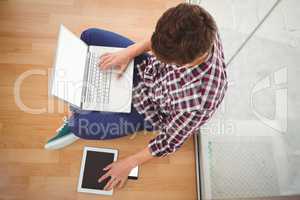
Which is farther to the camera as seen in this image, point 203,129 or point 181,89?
point 203,129

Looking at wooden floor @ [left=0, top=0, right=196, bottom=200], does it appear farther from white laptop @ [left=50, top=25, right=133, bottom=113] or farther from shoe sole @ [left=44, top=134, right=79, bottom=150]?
white laptop @ [left=50, top=25, right=133, bottom=113]

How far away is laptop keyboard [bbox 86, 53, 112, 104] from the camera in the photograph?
1.11m

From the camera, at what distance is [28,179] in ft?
4.28

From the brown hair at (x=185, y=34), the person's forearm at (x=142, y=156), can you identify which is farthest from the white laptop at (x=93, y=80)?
the brown hair at (x=185, y=34)

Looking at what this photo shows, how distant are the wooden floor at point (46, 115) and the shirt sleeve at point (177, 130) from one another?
0.38 metres

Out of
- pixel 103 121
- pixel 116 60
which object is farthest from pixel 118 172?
pixel 116 60

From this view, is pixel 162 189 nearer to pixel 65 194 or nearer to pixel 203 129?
pixel 203 129

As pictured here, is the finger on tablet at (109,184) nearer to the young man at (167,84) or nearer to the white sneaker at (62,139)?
the young man at (167,84)

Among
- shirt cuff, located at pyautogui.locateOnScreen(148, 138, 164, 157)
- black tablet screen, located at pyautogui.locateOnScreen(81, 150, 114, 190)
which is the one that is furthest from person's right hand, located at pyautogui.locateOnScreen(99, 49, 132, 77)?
black tablet screen, located at pyautogui.locateOnScreen(81, 150, 114, 190)

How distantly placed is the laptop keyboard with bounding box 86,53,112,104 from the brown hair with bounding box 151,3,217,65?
0.50 metres

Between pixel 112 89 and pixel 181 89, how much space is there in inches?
14.7

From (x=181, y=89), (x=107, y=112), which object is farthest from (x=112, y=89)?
(x=181, y=89)

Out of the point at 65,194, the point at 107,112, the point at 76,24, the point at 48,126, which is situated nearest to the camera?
the point at 107,112

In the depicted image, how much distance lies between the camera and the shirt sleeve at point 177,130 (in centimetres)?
85
